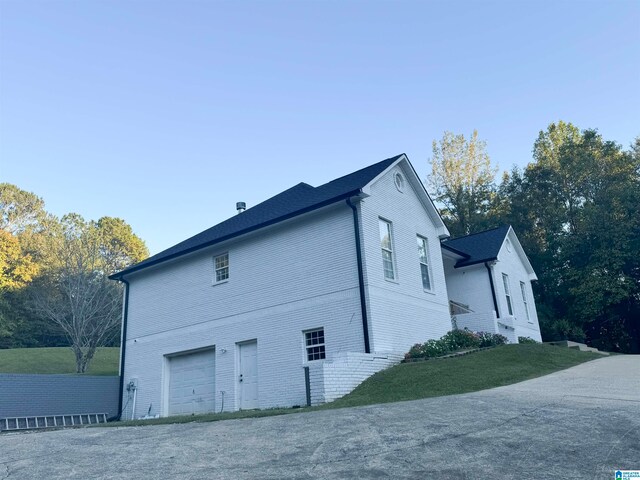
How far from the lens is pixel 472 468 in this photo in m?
5.57

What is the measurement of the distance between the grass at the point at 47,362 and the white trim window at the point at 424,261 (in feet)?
68.0

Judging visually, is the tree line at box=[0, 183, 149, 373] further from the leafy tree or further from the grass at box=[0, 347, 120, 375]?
the grass at box=[0, 347, 120, 375]

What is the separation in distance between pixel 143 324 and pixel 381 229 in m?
11.3

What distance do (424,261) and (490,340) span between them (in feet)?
13.0

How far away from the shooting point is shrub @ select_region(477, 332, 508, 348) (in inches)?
754

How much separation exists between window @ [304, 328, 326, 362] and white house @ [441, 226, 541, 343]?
29.5ft

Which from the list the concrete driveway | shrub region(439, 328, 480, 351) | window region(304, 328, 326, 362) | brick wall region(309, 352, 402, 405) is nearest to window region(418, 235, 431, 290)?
shrub region(439, 328, 480, 351)

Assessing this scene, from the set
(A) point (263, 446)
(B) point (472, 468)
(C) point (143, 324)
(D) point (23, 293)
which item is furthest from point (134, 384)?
(D) point (23, 293)

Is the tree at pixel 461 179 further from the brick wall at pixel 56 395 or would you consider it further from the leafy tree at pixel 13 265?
the leafy tree at pixel 13 265

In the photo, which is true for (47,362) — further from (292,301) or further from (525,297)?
(525,297)

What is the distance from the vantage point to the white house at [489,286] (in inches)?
874

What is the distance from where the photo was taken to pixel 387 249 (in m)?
17.1

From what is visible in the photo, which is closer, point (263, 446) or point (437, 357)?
A: point (263, 446)

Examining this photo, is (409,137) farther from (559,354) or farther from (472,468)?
(472,468)
